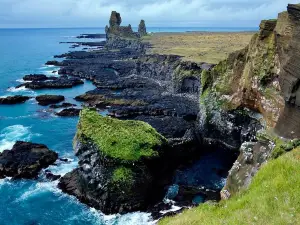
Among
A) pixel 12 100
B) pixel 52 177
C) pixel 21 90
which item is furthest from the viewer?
pixel 21 90

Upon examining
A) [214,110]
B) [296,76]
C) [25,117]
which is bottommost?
[25,117]

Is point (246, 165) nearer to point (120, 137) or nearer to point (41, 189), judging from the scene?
point (120, 137)

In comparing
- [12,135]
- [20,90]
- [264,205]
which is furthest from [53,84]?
[264,205]

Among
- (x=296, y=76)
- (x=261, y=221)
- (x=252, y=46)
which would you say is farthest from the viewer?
(x=252, y=46)

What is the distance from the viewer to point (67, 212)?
120 ft

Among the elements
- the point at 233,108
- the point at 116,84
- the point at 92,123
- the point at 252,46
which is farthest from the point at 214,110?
the point at 116,84

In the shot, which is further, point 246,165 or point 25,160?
point 25,160

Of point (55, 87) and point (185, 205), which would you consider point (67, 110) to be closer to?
point (55, 87)

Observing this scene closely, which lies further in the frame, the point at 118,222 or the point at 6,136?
the point at 6,136

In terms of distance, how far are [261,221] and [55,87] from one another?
9375 centimetres

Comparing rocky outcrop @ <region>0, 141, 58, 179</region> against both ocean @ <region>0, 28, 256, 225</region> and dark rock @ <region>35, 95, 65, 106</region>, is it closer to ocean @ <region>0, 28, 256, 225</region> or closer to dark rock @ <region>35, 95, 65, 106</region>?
ocean @ <region>0, 28, 256, 225</region>

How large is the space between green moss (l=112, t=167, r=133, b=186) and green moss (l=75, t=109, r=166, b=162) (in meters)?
Result: 1.26

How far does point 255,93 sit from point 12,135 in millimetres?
42617

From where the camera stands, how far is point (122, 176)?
37.3 m
